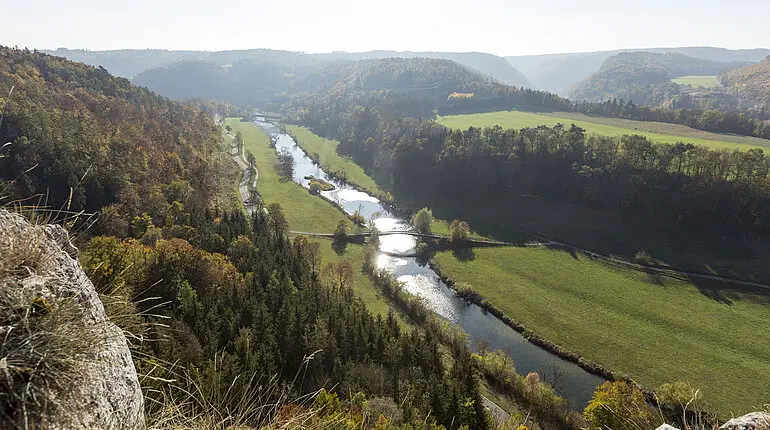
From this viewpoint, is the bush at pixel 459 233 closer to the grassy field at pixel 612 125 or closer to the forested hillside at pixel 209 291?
the forested hillside at pixel 209 291

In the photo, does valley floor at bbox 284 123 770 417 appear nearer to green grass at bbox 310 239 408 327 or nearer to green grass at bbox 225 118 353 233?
green grass at bbox 310 239 408 327

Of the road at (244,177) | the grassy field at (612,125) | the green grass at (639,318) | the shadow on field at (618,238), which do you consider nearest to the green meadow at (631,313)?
the green grass at (639,318)

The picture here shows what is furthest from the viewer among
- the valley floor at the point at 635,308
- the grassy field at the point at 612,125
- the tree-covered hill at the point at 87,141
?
the grassy field at the point at 612,125

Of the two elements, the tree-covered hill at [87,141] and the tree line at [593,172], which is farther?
the tree line at [593,172]

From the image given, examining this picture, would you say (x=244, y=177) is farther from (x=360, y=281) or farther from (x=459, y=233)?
(x=459, y=233)

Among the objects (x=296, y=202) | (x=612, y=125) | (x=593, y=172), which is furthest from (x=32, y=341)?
(x=612, y=125)

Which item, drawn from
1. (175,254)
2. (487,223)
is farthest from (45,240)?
(487,223)
